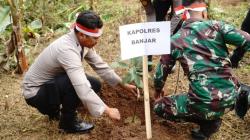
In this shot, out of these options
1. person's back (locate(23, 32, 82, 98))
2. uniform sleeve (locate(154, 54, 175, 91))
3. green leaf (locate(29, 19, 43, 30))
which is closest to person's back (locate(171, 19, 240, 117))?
uniform sleeve (locate(154, 54, 175, 91))

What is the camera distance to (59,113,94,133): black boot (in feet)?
11.1

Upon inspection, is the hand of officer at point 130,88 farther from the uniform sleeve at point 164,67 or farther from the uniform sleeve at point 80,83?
the uniform sleeve at point 80,83

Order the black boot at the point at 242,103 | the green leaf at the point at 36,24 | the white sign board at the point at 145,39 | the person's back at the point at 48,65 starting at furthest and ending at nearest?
the green leaf at the point at 36,24 < the black boot at the point at 242,103 < the person's back at the point at 48,65 < the white sign board at the point at 145,39

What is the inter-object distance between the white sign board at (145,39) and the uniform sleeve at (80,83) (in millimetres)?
327

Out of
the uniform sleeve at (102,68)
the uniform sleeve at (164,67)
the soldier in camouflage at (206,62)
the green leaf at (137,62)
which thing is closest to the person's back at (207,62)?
the soldier in camouflage at (206,62)

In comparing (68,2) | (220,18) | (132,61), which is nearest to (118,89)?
(132,61)

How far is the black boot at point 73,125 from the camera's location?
3373mm

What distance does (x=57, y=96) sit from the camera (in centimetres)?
325

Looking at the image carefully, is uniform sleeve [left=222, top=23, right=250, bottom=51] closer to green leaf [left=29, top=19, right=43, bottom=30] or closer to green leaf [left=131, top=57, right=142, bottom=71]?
green leaf [left=131, top=57, right=142, bottom=71]

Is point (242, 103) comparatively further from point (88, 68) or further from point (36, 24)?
point (36, 24)

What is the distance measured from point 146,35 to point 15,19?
6.38 feet

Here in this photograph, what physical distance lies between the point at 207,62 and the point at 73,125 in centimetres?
119

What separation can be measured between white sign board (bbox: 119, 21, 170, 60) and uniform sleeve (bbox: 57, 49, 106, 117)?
33 cm

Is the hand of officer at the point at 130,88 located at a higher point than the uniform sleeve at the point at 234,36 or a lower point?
lower
